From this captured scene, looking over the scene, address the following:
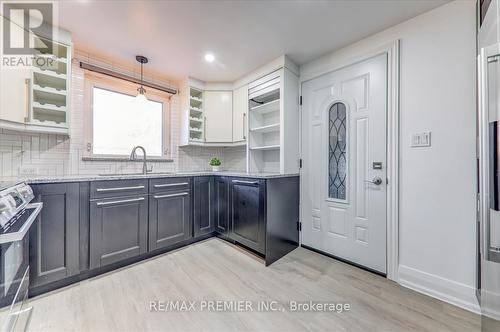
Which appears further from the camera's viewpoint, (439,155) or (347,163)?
(347,163)

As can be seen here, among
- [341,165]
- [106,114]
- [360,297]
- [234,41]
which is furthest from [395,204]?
[106,114]

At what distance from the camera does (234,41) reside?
7.20 feet

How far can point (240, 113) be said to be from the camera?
10.3 feet

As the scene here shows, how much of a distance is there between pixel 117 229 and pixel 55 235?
0.46 m

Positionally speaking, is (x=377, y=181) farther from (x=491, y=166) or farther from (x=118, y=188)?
(x=118, y=188)

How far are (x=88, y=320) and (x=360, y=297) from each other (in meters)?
2.00

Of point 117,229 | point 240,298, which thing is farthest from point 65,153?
point 240,298

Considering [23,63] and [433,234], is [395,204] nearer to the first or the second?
[433,234]

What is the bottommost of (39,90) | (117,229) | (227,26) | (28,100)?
(117,229)

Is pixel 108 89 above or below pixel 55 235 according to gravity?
above

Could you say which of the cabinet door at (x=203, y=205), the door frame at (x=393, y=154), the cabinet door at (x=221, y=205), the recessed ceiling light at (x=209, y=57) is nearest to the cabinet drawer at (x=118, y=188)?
the cabinet door at (x=203, y=205)

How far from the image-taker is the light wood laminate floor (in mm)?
1364

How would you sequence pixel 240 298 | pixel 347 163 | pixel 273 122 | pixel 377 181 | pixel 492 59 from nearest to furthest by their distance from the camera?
1. pixel 492 59
2. pixel 240 298
3. pixel 377 181
4. pixel 347 163
5. pixel 273 122

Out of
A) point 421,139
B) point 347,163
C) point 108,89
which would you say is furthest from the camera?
point 108,89
